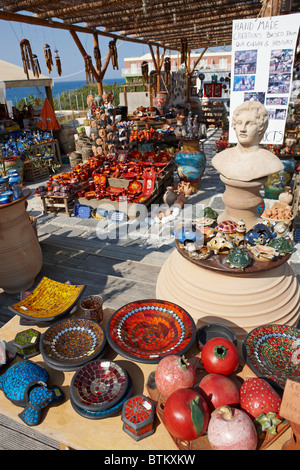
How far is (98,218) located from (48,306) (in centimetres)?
354

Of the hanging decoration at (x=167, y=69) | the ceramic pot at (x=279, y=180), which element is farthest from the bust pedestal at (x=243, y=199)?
the hanging decoration at (x=167, y=69)

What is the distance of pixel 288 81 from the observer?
4.48m

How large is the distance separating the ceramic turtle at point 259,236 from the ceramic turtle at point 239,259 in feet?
0.80

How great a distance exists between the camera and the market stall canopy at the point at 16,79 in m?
10.1

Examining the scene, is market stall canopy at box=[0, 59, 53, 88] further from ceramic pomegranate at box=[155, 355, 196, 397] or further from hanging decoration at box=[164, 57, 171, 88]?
ceramic pomegranate at box=[155, 355, 196, 397]

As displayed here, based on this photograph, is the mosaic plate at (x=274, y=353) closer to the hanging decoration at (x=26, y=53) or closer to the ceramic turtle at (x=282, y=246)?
the ceramic turtle at (x=282, y=246)

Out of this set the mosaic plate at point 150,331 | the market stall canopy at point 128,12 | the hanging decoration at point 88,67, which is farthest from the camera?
the hanging decoration at point 88,67

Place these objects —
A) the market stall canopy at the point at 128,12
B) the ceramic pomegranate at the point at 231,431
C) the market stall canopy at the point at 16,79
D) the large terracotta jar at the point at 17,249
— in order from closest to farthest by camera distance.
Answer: the ceramic pomegranate at the point at 231,431 < the large terracotta jar at the point at 17,249 < the market stall canopy at the point at 128,12 < the market stall canopy at the point at 16,79

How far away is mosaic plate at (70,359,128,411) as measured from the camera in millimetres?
1771

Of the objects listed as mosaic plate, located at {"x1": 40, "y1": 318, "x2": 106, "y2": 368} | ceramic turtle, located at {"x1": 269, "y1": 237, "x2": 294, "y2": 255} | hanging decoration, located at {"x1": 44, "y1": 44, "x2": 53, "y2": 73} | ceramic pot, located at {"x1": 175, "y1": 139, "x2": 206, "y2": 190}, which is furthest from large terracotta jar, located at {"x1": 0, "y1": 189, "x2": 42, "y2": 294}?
hanging decoration, located at {"x1": 44, "y1": 44, "x2": 53, "y2": 73}

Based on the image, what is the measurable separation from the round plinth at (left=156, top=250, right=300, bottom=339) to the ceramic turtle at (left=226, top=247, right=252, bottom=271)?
0.10 m

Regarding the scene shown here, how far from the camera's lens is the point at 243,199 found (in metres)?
3.10

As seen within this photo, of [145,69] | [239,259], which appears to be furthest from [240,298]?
[145,69]
